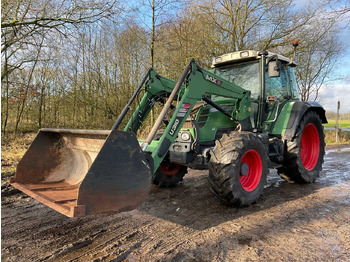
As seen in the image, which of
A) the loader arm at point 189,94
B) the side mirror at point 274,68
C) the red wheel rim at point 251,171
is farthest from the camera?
the side mirror at point 274,68

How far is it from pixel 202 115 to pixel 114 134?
7.01ft

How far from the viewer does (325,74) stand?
17.5 meters

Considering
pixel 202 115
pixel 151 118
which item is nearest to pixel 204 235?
pixel 202 115

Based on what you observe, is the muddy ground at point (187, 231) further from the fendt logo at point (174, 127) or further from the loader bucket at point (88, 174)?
the fendt logo at point (174, 127)

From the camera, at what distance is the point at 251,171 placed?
4.11m

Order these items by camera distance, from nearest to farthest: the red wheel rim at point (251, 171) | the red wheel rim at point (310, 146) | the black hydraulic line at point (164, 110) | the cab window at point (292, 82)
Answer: the black hydraulic line at point (164, 110)
the red wheel rim at point (251, 171)
the cab window at point (292, 82)
the red wheel rim at point (310, 146)

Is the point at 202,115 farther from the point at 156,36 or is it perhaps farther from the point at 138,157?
the point at 156,36

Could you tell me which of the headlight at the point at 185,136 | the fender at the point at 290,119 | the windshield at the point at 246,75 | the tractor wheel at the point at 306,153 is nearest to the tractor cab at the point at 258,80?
the windshield at the point at 246,75

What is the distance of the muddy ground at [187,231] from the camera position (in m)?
2.49

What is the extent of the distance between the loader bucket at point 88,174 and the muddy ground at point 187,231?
1.47 ft

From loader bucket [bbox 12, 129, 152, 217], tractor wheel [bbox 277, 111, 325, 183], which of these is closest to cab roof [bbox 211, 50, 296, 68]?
tractor wheel [bbox 277, 111, 325, 183]

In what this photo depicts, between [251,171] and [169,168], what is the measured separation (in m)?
1.56

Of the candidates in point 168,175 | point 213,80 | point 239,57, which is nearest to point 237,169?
point 213,80

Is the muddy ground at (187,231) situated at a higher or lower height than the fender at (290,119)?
lower
